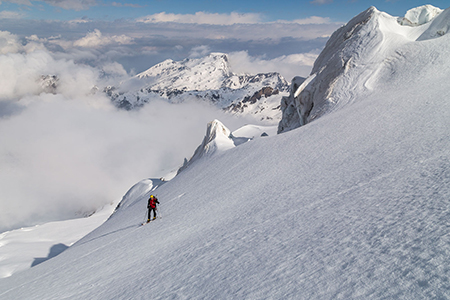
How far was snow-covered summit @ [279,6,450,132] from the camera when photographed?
21812 mm

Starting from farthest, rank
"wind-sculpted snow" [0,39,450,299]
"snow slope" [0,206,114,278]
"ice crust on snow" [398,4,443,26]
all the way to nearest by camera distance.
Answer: "ice crust on snow" [398,4,443,26], "snow slope" [0,206,114,278], "wind-sculpted snow" [0,39,450,299]

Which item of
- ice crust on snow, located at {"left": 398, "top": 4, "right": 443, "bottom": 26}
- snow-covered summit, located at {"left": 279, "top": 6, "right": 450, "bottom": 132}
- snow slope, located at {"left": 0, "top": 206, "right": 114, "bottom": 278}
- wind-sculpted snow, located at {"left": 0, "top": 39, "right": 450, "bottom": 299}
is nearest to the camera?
wind-sculpted snow, located at {"left": 0, "top": 39, "right": 450, "bottom": 299}

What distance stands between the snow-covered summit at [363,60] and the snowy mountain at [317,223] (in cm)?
284

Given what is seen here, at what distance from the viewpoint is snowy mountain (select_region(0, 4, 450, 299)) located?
4234 millimetres

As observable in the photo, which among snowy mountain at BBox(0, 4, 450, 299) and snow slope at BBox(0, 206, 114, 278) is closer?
snowy mountain at BBox(0, 4, 450, 299)

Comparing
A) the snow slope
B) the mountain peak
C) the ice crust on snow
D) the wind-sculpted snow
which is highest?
the ice crust on snow

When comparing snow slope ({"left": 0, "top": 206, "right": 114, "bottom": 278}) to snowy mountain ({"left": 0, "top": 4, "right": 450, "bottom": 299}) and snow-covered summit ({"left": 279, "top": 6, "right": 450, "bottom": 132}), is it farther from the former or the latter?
snow-covered summit ({"left": 279, "top": 6, "right": 450, "bottom": 132})

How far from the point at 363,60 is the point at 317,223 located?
2343 cm

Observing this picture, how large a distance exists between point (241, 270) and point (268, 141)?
1488cm

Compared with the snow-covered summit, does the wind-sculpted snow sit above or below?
below

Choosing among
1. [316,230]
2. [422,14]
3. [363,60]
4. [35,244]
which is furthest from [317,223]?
[422,14]

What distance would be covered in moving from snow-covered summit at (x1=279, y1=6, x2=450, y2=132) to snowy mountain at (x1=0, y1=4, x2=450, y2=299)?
284 centimetres

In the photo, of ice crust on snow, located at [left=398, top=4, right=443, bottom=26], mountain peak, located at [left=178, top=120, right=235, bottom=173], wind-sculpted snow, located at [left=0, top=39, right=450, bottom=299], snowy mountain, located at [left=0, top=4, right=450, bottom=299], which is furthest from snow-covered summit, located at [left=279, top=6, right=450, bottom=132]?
mountain peak, located at [left=178, top=120, right=235, bottom=173]

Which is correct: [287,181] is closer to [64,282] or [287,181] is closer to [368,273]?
[368,273]
